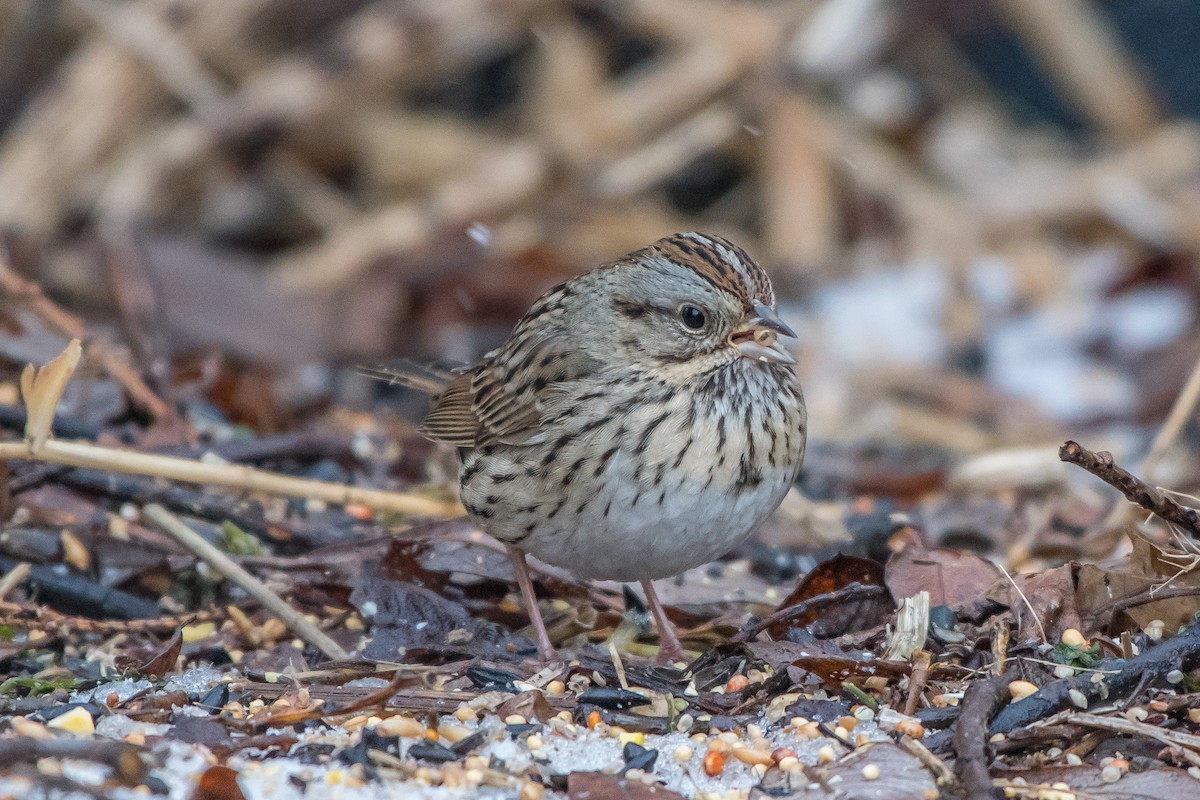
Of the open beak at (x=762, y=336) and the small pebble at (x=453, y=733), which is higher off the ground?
the open beak at (x=762, y=336)

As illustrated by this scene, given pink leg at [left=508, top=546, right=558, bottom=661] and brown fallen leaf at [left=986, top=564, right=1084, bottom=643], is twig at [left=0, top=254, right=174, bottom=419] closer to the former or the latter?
pink leg at [left=508, top=546, right=558, bottom=661]

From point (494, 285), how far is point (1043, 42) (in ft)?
11.8

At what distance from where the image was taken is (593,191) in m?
7.85

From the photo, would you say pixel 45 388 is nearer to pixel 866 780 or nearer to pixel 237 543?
pixel 237 543

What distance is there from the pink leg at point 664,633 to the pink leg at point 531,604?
0.27 m

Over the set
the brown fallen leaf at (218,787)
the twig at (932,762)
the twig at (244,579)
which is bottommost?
the brown fallen leaf at (218,787)

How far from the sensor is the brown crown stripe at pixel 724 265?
12.4ft

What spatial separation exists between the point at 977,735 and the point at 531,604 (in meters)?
1.32

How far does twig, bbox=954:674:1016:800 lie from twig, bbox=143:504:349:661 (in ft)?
4.74

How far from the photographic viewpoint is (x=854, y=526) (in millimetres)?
4801

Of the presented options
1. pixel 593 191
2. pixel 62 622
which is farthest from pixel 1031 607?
pixel 593 191

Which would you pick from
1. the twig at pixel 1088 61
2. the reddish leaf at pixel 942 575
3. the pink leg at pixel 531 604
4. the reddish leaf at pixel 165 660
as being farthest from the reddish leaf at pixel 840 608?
the twig at pixel 1088 61

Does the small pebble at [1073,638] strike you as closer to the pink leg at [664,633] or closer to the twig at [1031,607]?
the twig at [1031,607]

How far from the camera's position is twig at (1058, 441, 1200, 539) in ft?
9.96
